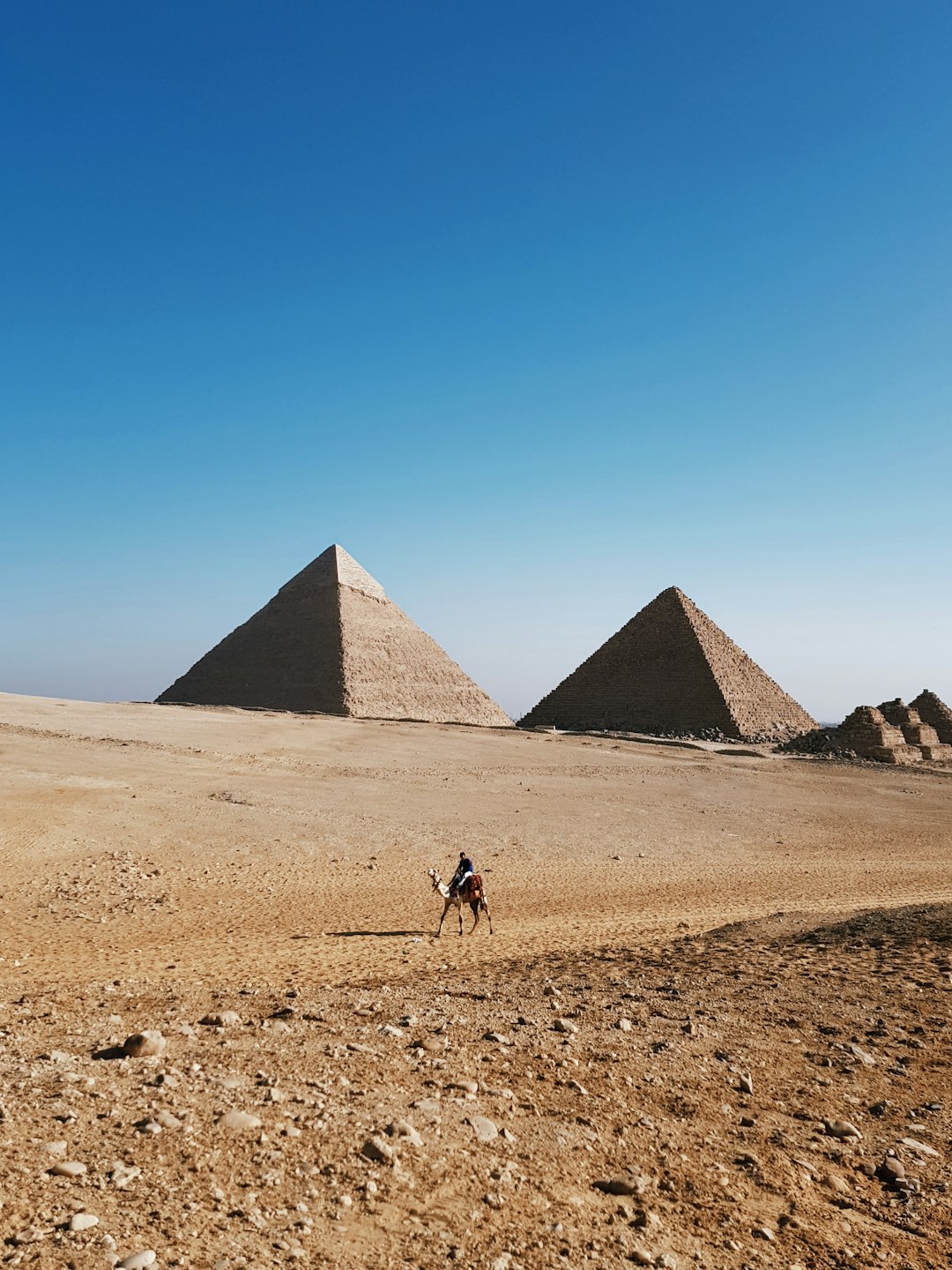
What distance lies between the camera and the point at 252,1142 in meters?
3.75

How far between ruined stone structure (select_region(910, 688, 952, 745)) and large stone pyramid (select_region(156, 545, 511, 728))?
2909 centimetres

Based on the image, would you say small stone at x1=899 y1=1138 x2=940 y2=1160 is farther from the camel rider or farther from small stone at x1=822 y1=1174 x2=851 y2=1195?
the camel rider

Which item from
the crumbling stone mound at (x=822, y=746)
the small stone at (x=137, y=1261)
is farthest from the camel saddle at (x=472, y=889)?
the crumbling stone mound at (x=822, y=746)

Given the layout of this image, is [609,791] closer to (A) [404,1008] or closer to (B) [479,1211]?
(A) [404,1008]

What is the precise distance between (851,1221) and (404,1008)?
10.5 feet

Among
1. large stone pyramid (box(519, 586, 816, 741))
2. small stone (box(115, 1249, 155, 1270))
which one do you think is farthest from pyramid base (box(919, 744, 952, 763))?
small stone (box(115, 1249, 155, 1270))

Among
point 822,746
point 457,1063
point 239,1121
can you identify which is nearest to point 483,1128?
point 457,1063

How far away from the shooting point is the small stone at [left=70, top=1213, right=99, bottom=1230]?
3.01 meters

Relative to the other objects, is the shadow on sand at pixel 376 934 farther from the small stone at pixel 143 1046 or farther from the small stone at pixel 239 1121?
the small stone at pixel 239 1121

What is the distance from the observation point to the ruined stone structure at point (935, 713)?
5531 cm

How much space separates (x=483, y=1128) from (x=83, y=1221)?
181 cm

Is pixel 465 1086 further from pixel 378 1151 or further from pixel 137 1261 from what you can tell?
pixel 137 1261

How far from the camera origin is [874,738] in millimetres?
44562

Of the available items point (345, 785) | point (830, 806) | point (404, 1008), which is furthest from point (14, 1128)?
point (830, 806)
